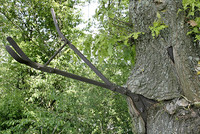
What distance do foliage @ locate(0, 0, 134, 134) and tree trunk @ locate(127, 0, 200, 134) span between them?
3.67ft

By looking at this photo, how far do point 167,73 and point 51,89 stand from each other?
4.07 metres

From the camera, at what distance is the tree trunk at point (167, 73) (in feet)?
3.10

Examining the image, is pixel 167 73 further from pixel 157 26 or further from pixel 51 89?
pixel 51 89

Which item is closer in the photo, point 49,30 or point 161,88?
point 161,88

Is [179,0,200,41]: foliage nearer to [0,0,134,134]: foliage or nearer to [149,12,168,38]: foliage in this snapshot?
[149,12,168,38]: foliage

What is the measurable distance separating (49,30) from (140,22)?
236 inches

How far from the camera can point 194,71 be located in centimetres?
98

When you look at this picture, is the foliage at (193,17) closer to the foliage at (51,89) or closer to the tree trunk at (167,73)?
the tree trunk at (167,73)

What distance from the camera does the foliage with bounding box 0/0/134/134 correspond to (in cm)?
394

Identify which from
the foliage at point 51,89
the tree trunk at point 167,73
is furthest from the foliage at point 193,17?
the foliage at point 51,89

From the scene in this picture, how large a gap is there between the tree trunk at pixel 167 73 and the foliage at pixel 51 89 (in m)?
1.12

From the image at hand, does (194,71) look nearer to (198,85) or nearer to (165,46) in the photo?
(198,85)

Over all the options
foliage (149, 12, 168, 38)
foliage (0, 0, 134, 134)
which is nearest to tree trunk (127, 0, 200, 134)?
foliage (149, 12, 168, 38)

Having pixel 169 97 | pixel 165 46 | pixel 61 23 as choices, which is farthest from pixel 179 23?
pixel 61 23
